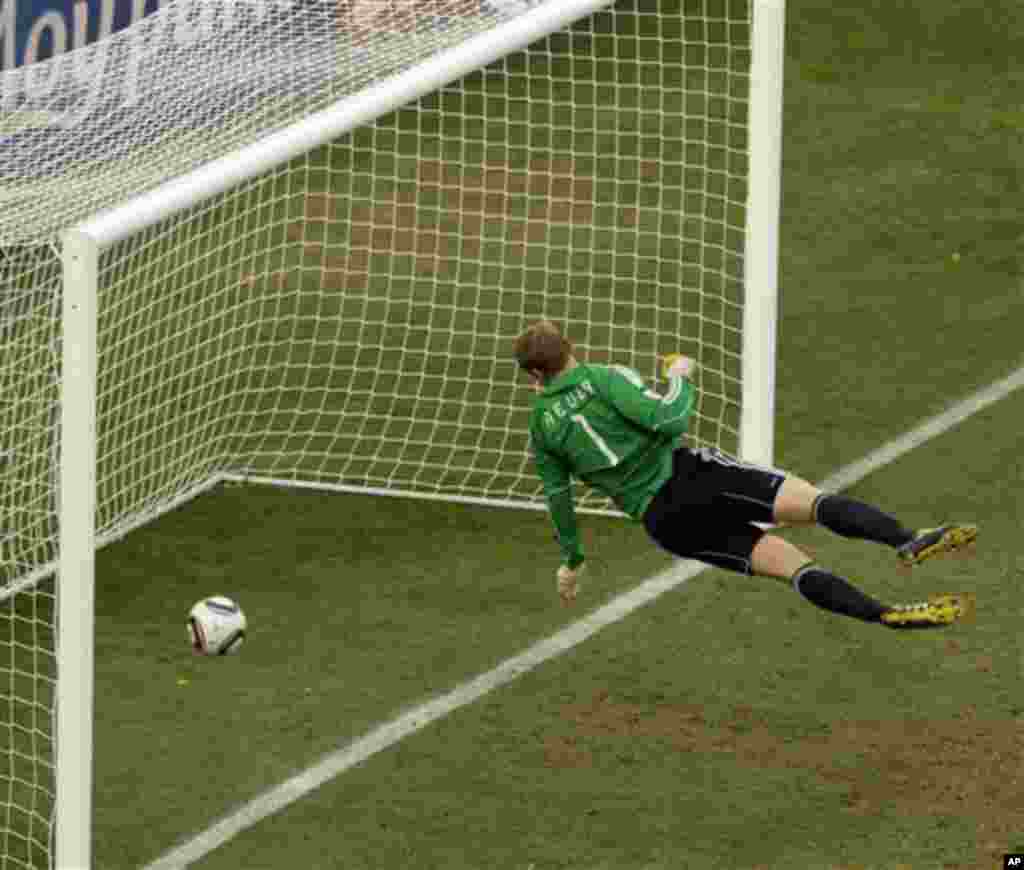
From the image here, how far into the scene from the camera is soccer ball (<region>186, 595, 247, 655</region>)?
470 inches

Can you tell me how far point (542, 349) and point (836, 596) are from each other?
156cm

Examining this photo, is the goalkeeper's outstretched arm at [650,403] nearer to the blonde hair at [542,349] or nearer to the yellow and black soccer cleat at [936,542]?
the blonde hair at [542,349]

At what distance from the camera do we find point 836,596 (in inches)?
452

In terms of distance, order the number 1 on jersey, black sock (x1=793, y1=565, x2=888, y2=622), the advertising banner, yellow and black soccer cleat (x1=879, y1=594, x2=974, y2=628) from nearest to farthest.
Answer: yellow and black soccer cleat (x1=879, y1=594, x2=974, y2=628)
black sock (x1=793, y1=565, x2=888, y2=622)
the number 1 on jersey
the advertising banner

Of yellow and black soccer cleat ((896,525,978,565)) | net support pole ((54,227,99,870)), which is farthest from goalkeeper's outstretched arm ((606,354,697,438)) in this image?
net support pole ((54,227,99,870))

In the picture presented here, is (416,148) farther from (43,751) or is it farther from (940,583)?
(43,751)

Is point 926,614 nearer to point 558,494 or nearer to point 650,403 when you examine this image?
point 650,403

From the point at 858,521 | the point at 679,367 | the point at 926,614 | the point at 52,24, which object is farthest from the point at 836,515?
Answer: the point at 52,24

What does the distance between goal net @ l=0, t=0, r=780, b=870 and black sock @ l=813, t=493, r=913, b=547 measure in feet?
6.93

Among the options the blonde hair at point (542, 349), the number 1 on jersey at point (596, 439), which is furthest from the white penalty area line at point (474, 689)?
the blonde hair at point (542, 349)

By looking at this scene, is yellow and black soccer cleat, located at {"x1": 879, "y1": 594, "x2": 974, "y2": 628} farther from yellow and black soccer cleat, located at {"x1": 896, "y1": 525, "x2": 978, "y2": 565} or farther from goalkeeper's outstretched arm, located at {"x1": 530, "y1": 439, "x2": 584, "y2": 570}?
goalkeeper's outstretched arm, located at {"x1": 530, "y1": 439, "x2": 584, "y2": 570}

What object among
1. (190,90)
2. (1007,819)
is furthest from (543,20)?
(1007,819)

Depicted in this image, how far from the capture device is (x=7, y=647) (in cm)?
1270

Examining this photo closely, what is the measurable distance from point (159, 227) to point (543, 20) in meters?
4.09
